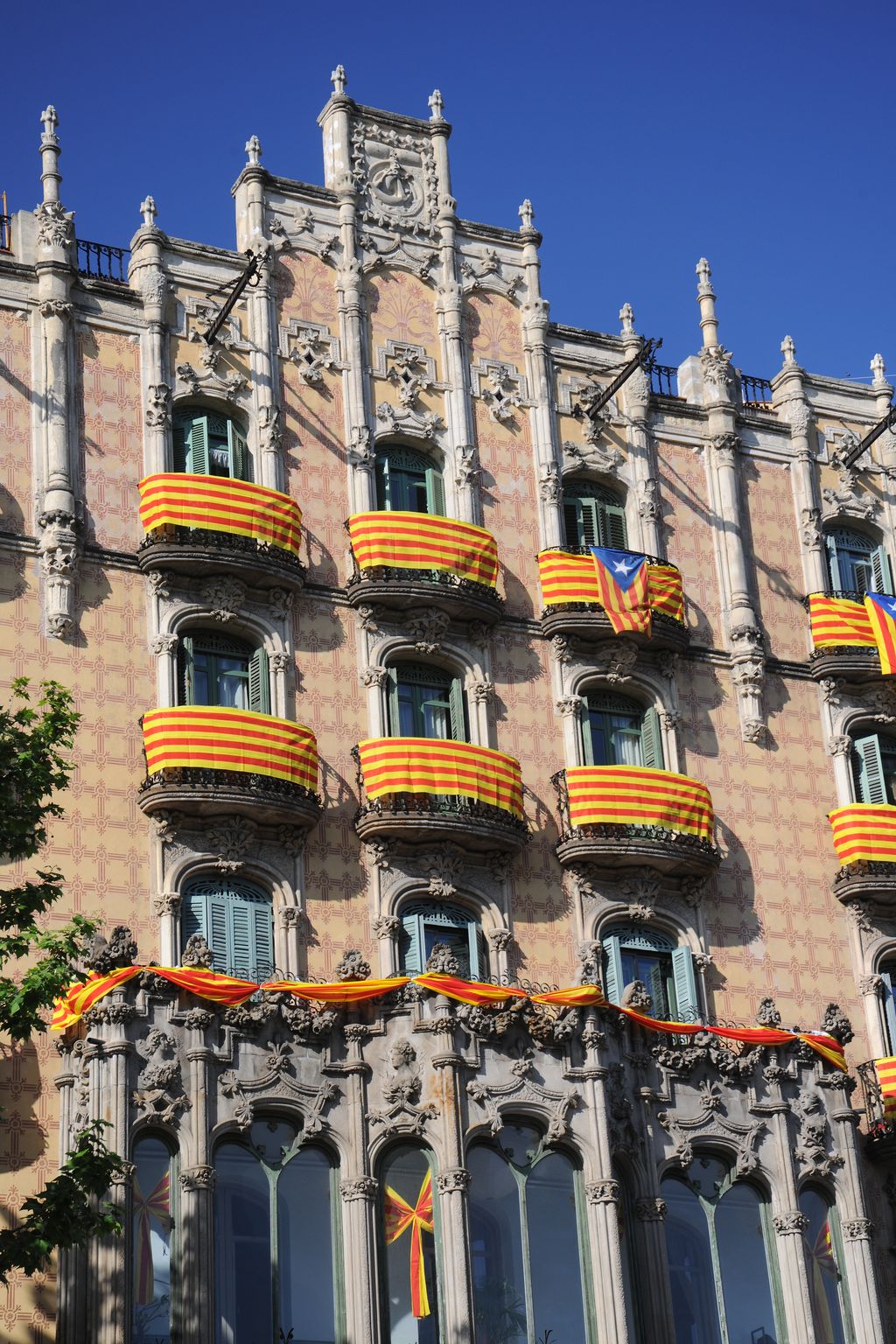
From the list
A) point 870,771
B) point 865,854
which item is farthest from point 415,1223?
point 870,771

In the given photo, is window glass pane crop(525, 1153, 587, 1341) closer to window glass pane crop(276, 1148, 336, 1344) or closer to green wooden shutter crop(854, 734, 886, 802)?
window glass pane crop(276, 1148, 336, 1344)

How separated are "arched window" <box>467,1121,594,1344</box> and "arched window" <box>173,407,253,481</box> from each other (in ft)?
49.1

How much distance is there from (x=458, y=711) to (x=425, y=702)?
0.69 metres

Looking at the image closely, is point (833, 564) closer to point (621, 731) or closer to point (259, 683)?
point (621, 731)

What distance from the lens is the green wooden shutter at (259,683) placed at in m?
46.5

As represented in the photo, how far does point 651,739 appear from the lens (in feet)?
164

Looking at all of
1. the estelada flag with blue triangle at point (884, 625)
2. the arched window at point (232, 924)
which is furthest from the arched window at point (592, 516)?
the arched window at point (232, 924)

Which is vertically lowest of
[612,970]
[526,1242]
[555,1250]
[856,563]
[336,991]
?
[555,1250]

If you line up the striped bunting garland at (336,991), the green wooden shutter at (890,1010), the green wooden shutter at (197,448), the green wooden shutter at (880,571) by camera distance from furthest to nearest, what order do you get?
the green wooden shutter at (880,571) < the green wooden shutter at (890,1010) < the green wooden shutter at (197,448) < the striped bunting garland at (336,991)

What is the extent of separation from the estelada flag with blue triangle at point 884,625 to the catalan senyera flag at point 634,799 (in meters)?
6.44

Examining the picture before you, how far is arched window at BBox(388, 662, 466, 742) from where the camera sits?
47844 millimetres

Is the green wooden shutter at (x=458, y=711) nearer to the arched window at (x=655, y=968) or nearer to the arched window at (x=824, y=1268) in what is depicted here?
the arched window at (x=655, y=968)

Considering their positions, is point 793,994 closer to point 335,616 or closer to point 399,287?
point 335,616

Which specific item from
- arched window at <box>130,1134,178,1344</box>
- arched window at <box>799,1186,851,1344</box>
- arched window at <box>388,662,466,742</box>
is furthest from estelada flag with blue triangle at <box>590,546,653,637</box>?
arched window at <box>130,1134,178,1344</box>
